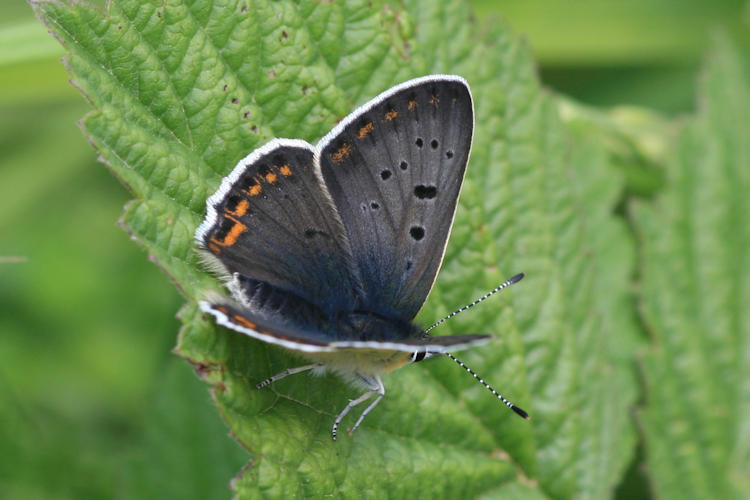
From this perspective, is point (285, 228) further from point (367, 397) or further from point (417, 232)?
point (367, 397)

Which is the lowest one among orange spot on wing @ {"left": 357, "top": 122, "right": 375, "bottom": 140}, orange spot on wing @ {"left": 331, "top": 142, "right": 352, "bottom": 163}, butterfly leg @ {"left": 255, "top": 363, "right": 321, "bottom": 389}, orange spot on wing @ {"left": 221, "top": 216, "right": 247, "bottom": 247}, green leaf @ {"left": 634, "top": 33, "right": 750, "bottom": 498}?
green leaf @ {"left": 634, "top": 33, "right": 750, "bottom": 498}

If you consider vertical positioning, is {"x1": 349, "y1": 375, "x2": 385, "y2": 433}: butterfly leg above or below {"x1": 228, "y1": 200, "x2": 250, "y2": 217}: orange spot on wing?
below

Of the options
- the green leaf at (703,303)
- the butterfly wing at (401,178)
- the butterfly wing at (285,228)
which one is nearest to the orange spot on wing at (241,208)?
the butterfly wing at (285,228)

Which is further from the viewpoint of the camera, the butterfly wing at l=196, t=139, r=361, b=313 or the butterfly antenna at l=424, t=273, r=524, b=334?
the butterfly antenna at l=424, t=273, r=524, b=334

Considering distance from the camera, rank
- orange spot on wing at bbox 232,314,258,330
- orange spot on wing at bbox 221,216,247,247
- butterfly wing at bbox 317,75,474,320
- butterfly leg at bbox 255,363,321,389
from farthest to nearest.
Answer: butterfly wing at bbox 317,75,474,320
orange spot on wing at bbox 221,216,247,247
butterfly leg at bbox 255,363,321,389
orange spot on wing at bbox 232,314,258,330

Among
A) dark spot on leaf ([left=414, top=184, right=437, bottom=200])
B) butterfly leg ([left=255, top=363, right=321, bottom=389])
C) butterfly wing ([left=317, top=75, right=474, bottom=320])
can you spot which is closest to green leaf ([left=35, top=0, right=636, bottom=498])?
butterfly leg ([left=255, top=363, right=321, bottom=389])

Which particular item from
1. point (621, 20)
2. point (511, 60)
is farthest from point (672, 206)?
point (621, 20)

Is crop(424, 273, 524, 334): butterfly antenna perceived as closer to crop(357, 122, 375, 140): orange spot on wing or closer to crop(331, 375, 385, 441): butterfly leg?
crop(331, 375, 385, 441): butterfly leg

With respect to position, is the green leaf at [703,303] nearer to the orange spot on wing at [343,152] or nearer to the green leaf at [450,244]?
the green leaf at [450,244]

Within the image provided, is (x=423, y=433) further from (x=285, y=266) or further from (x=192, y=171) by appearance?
Result: (x=192, y=171)
